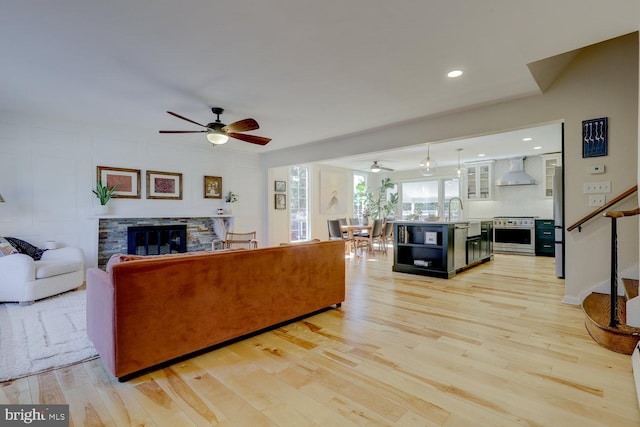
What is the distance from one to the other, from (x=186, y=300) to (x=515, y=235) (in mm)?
7923

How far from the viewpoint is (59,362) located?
222 cm

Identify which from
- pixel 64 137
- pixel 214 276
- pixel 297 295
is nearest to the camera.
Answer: pixel 214 276

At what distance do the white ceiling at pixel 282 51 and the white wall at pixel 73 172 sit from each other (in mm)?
498

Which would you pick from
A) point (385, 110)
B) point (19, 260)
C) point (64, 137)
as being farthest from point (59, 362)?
point (385, 110)

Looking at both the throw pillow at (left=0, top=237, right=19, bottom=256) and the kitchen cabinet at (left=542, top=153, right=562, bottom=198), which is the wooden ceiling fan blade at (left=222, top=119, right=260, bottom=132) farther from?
the kitchen cabinet at (left=542, top=153, right=562, bottom=198)

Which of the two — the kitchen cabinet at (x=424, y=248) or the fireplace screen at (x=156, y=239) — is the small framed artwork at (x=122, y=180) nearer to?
the fireplace screen at (x=156, y=239)

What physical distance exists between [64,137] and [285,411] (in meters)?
5.29

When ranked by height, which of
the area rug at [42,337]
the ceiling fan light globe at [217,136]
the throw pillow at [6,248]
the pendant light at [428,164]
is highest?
the pendant light at [428,164]

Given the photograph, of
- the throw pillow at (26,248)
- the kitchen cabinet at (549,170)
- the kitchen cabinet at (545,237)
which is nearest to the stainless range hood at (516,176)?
the kitchen cabinet at (549,170)

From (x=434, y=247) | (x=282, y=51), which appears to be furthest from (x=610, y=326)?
(x=282, y=51)

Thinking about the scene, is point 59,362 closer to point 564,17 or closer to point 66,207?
point 66,207

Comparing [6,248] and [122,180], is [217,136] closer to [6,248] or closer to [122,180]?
[122,180]

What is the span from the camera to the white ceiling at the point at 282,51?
7.00 ft

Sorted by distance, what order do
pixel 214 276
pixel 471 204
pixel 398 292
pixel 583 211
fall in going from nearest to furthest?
pixel 214 276 → pixel 583 211 → pixel 398 292 → pixel 471 204
